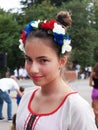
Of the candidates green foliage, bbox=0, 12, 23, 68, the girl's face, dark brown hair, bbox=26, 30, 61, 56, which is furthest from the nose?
green foliage, bbox=0, 12, 23, 68

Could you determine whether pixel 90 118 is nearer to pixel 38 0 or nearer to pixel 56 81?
pixel 56 81

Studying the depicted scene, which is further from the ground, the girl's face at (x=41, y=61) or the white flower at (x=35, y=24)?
the white flower at (x=35, y=24)

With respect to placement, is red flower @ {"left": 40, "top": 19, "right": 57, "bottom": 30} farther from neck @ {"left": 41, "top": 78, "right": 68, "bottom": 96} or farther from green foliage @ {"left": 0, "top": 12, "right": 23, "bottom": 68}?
green foliage @ {"left": 0, "top": 12, "right": 23, "bottom": 68}

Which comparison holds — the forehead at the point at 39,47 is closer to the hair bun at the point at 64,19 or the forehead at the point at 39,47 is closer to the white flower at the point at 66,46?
the white flower at the point at 66,46

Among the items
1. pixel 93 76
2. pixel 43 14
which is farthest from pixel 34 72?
pixel 43 14

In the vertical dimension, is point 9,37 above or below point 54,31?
above

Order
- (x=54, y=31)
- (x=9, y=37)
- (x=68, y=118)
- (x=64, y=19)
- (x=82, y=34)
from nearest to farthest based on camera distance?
(x=68, y=118) → (x=54, y=31) → (x=64, y=19) → (x=9, y=37) → (x=82, y=34)

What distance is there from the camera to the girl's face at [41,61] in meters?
2.25

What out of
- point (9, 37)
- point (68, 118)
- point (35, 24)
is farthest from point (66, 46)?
point (9, 37)

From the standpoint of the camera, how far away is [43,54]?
2.26 m

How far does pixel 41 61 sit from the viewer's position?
226 centimetres

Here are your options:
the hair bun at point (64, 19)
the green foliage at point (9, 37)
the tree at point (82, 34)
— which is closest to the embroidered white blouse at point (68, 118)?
the hair bun at point (64, 19)

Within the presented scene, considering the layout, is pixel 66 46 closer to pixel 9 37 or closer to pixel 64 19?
pixel 64 19

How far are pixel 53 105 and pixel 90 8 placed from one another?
52776 mm
